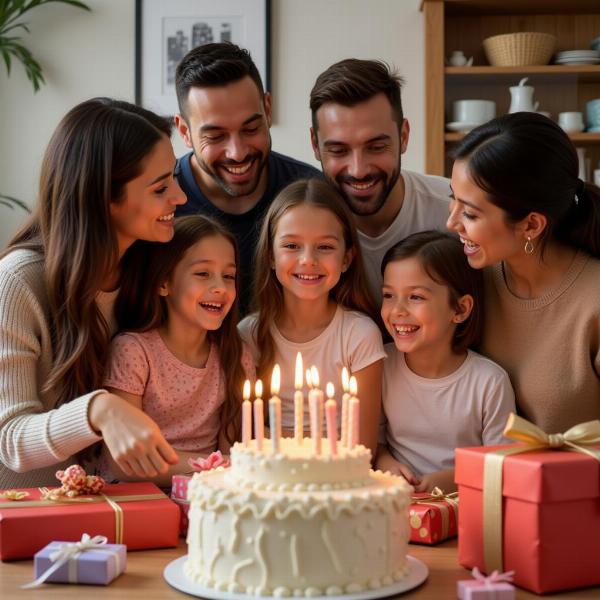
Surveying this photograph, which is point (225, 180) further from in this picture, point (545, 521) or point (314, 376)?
point (545, 521)

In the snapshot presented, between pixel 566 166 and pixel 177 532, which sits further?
pixel 566 166

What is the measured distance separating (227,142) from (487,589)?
174 cm

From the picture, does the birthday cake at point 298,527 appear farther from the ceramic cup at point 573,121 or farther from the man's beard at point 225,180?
the ceramic cup at point 573,121

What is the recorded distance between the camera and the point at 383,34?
174 inches

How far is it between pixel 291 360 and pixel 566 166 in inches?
30.8

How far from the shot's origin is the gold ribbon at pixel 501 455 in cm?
135

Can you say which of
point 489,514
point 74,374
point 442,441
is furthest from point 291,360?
point 489,514

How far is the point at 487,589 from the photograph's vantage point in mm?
1223

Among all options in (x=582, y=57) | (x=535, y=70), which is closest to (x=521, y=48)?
(x=535, y=70)

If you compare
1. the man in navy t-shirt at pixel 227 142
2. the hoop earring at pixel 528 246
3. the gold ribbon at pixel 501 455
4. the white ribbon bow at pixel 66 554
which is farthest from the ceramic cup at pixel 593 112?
the white ribbon bow at pixel 66 554

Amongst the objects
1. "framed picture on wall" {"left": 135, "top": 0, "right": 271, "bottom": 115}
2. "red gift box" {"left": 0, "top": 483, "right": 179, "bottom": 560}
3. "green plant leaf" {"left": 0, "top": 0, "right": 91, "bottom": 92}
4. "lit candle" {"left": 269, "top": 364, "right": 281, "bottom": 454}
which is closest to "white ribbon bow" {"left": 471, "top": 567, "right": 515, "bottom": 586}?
"lit candle" {"left": 269, "top": 364, "right": 281, "bottom": 454}

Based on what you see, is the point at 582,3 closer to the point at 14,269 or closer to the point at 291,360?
the point at 291,360

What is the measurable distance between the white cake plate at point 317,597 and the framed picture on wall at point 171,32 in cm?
337

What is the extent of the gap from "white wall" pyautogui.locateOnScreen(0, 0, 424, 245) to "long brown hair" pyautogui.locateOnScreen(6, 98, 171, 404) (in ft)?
8.32
